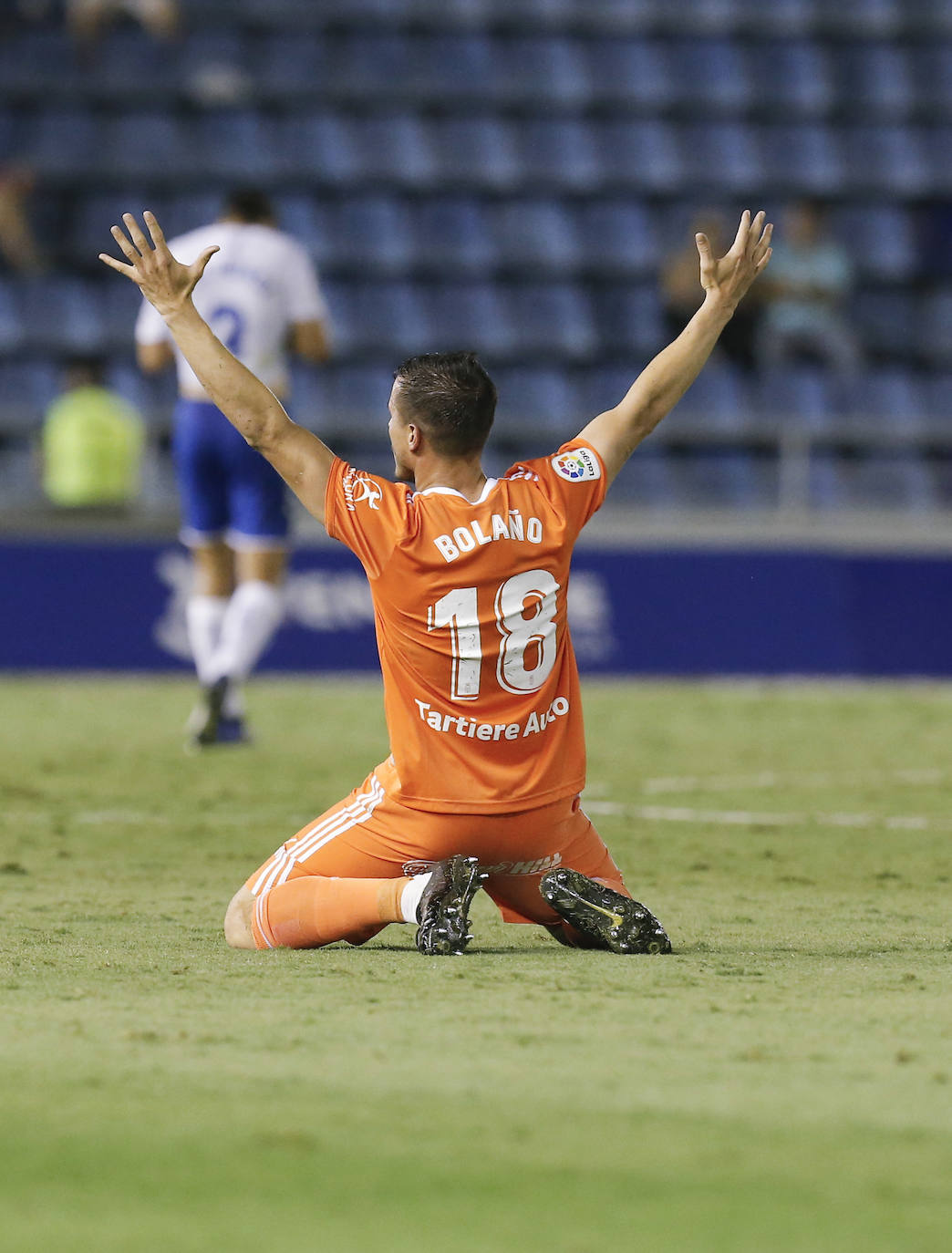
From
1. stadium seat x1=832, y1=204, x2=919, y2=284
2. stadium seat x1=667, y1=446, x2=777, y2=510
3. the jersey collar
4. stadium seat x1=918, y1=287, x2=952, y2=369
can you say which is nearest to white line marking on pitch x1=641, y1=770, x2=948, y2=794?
the jersey collar

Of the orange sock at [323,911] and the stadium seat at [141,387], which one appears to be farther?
the stadium seat at [141,387]

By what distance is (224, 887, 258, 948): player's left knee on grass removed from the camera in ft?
14.6

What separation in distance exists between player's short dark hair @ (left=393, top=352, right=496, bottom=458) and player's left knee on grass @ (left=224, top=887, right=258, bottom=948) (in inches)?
41.1

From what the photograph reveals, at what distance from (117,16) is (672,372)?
1206cm

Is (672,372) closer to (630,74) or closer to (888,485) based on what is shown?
(888,485)

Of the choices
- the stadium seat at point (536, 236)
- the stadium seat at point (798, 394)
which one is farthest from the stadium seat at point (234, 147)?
the stadium seat at point (798, 394)

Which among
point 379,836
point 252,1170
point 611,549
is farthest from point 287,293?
point 252,1170

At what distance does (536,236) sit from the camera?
15508 millimetres

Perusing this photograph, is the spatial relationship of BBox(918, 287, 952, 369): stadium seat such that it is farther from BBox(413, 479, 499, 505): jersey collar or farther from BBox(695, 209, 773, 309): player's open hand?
BBox(413, 479, 499, 505): jersey collar

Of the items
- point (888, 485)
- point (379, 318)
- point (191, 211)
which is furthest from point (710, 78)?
point (888, 485)

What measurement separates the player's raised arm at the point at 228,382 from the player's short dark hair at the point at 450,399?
211 mm

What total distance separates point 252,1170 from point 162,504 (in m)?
9.88

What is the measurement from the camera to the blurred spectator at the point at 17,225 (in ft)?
46.2

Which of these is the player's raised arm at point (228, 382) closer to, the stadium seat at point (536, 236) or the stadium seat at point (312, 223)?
the stadium seat at point (312, 223)
